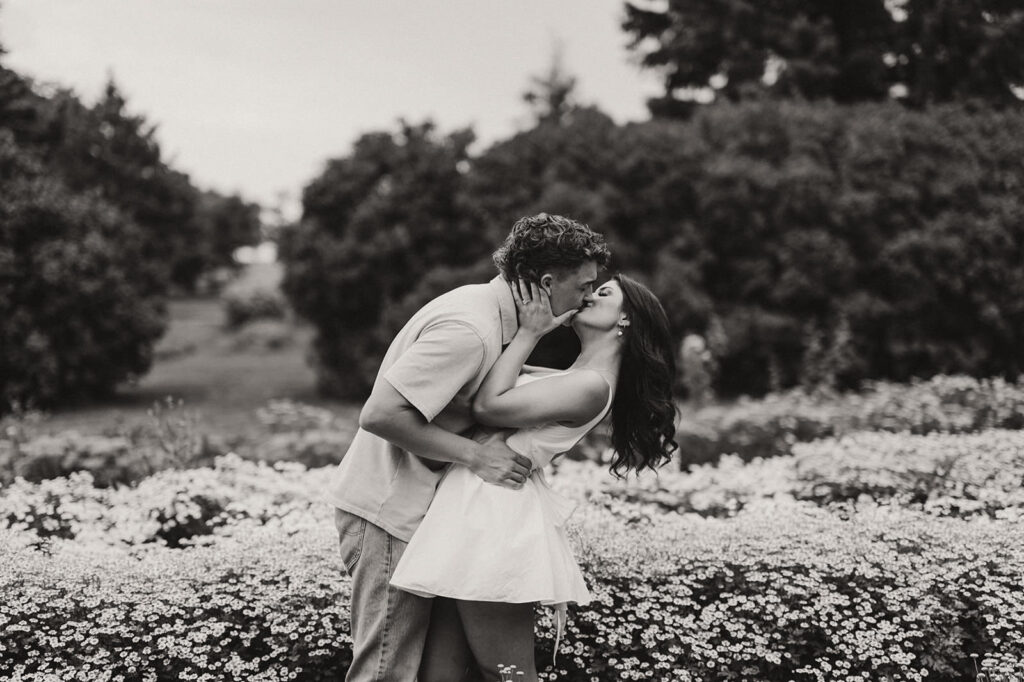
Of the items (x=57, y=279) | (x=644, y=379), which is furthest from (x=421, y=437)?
(x=57, y=279)

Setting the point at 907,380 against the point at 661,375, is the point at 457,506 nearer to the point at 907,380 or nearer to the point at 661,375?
the point at 661,375

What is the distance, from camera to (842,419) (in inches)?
345

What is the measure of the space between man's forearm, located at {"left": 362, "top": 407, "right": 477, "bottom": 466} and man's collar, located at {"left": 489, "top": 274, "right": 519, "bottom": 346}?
351 millimetres

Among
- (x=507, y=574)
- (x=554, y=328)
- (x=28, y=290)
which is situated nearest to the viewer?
(x=507, y=574)

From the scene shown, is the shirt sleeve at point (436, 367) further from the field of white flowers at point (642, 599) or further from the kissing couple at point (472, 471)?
the field of white flowers at point (642, 599)

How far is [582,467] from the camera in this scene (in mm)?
6832

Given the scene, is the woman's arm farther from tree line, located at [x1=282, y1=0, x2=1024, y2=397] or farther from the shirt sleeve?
tree line, located at [x1=282, y1=0, x2=1024, y2=397]

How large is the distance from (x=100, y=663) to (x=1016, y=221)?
13.0m

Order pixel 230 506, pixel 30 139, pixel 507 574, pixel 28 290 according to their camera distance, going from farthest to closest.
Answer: pixel 30 139 → pixel 28 290 → pixel 230 506 → pixel 507 574

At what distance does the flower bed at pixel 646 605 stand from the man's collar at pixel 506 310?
1.56 meters

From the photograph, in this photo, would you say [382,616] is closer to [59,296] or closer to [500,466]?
[500,466]

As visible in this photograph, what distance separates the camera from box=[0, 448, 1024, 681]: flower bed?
11.8 ft

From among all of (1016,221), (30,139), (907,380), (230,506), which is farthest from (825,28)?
(230,506)

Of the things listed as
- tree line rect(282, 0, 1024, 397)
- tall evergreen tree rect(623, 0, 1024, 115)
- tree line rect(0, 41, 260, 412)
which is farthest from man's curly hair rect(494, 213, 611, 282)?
tall evergreen tree rect(623, 0, 1024, 115)
